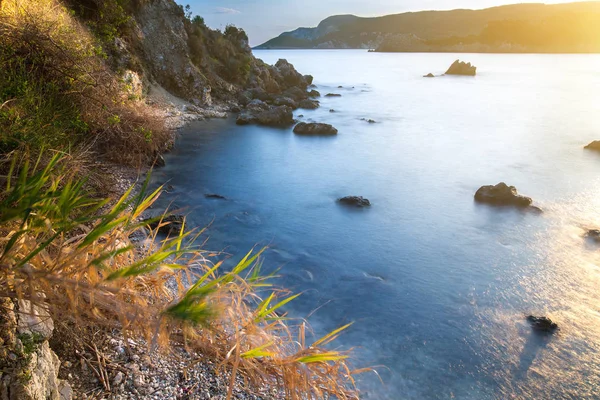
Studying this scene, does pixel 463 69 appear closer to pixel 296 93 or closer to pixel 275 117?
pixel 296 93

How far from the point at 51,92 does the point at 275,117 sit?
74.0 ft

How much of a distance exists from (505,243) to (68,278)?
1364cm

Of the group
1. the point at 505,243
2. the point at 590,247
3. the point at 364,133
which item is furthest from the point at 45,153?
the point at 364,133

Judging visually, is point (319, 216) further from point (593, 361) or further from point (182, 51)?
point (182, 51)

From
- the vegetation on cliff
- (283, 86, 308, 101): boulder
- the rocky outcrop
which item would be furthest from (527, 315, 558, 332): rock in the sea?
(283, 86, 308, 101): boulder

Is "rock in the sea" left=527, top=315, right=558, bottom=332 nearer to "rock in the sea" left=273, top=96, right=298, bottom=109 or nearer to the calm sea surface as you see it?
the calm sea surface

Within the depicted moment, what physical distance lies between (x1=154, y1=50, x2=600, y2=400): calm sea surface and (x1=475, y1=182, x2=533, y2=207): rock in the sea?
2.09 ft

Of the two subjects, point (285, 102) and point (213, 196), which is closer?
point (213, 196)

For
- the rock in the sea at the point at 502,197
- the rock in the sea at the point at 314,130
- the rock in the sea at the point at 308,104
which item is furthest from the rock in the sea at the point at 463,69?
the rock in the sea at the point at 502,197

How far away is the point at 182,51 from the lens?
33281 millimetres

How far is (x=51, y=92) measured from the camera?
9.98 meters

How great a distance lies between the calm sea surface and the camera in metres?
7.97

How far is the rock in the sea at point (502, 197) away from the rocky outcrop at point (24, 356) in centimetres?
1671

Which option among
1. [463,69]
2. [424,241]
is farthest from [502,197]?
[463,69]
